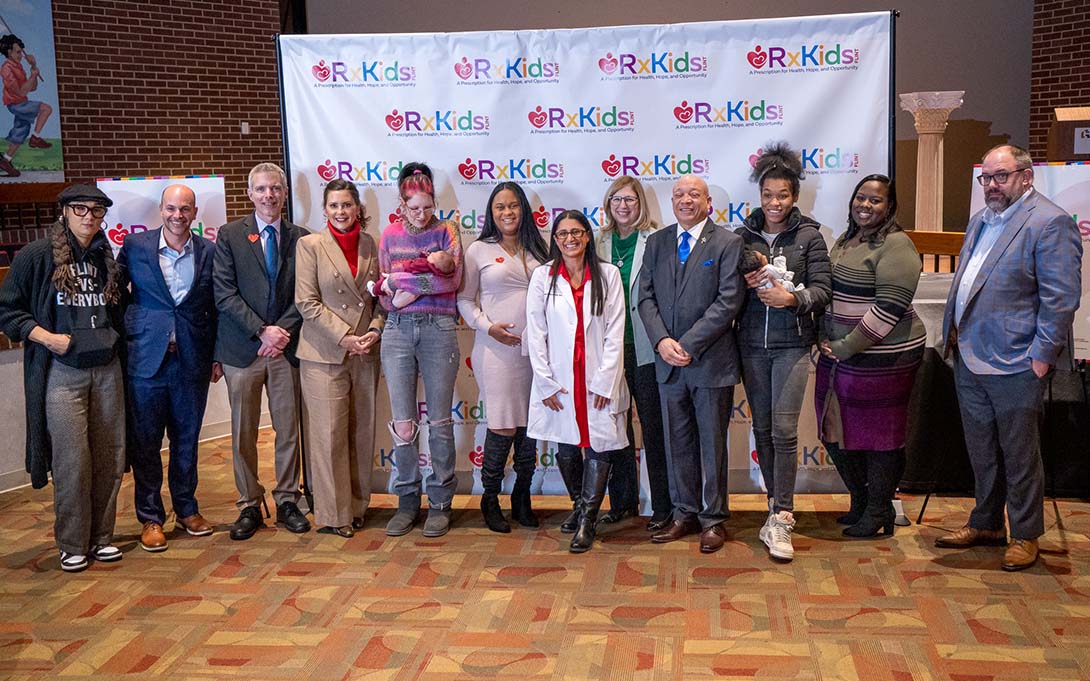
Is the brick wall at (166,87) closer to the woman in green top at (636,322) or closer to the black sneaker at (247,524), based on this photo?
the black sneaker at (247,524)

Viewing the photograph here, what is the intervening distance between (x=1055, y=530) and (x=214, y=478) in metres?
4.20

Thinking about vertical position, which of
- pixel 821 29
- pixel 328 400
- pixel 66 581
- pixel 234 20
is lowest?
pixel 66 581

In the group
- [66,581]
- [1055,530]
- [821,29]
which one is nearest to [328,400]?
[66,581]

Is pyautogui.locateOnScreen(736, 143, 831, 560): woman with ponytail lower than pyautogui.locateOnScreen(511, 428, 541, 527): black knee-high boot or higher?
higher

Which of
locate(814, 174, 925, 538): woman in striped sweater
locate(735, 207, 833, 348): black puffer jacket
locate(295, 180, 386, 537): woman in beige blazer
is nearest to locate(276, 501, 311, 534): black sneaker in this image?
locate(295, 180, 386, 537): woman in beige blazer

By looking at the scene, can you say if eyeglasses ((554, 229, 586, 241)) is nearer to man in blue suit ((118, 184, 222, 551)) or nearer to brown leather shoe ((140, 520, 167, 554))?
man in blue suit ((118, 184, 222, 551))

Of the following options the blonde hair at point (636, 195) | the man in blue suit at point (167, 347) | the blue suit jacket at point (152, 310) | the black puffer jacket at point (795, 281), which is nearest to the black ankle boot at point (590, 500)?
the black puffer jacket at point (795, 281)

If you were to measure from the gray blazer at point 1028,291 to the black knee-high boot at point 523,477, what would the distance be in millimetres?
1878

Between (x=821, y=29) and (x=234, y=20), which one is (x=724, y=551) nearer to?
→ (x=821, y=29)

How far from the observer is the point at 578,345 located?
4.16 meters

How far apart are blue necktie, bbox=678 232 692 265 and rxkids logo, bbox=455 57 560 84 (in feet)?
3.55

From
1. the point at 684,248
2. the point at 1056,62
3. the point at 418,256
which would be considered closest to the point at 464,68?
the point at 418,256

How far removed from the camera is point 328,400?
4.47 meters

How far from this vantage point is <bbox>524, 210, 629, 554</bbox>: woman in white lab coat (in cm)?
412
